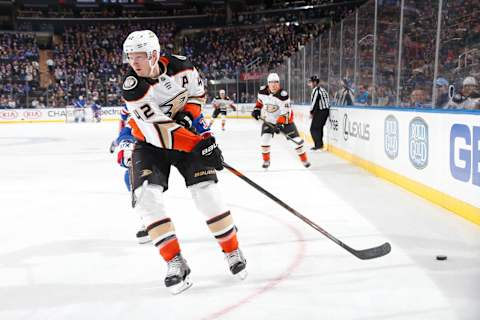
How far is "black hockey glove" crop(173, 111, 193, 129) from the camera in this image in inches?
96.9

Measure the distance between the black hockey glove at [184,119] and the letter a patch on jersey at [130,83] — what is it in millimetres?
300

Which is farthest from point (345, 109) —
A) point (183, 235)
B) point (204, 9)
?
point (204, 9)

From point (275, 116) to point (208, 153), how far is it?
448 cm

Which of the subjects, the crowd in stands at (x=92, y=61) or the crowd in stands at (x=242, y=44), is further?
the crowd in stands at (x=242, y=44)

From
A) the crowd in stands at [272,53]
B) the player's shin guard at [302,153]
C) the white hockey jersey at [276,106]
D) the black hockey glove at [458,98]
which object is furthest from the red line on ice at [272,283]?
the white hockey jersey at [276,106]

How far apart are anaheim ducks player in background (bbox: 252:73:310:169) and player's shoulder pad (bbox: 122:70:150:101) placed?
435 centimetres

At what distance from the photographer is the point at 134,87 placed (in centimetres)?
229

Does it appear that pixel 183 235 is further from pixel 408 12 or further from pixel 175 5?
pixel 175 5

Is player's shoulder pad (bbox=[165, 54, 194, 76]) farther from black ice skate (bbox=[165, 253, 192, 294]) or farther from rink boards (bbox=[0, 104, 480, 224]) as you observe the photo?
rink boards (bbox=[0, 104, 480, 224])

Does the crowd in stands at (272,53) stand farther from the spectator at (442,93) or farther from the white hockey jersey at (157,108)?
the white hockey jersey at (157,108)

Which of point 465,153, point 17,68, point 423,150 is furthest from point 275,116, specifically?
point 17,68

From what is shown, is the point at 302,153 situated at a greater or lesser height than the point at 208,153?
lesser

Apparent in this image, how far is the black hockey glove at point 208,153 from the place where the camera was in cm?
245

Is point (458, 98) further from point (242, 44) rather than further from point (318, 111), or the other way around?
point (242, 44)
